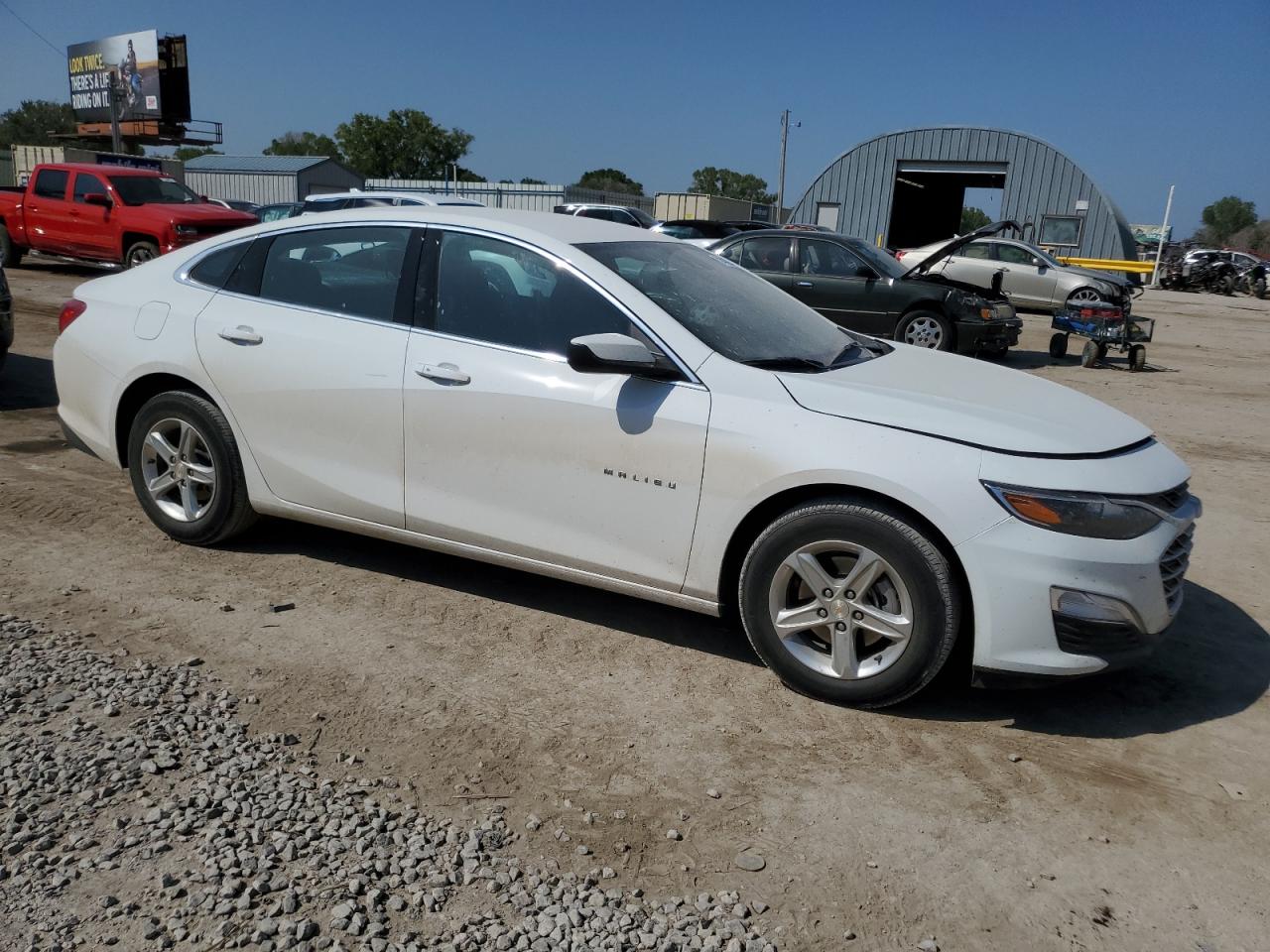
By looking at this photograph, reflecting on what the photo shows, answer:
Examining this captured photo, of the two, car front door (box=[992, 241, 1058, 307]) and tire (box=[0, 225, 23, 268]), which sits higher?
car front door (box=[992, 241, 1058, 307])

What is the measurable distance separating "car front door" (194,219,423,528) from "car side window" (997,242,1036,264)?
17.9 metres

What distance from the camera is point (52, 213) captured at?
1627cm

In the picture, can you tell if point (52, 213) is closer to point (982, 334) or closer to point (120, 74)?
point (982, 334)

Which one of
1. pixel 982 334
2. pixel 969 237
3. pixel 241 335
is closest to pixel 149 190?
pixel 969 237

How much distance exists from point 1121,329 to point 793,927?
1273 cm

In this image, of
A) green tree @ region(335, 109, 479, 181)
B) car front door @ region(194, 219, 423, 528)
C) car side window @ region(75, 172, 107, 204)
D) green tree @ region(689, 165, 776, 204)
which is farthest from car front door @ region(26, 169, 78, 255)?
green tree @ region(689, 165, 776, 204)

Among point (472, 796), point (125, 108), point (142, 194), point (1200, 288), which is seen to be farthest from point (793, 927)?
point (125, 108)

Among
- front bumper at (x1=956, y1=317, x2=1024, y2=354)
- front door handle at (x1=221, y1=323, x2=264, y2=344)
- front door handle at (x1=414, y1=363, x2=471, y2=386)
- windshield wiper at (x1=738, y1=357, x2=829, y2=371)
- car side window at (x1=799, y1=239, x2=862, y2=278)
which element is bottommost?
front bumper at (x1=956, y1=317, x2=1024, y2=354)

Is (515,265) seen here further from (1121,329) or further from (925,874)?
(1121,329)

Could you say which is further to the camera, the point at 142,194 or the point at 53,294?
the point at 142,194

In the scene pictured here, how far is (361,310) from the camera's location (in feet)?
14.0

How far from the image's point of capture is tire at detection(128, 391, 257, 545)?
14.9ft

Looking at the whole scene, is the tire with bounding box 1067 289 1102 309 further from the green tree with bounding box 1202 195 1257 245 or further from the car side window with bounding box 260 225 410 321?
the green tree with bounding box 1202 195 1257 245

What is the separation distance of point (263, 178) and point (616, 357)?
51295 mm
